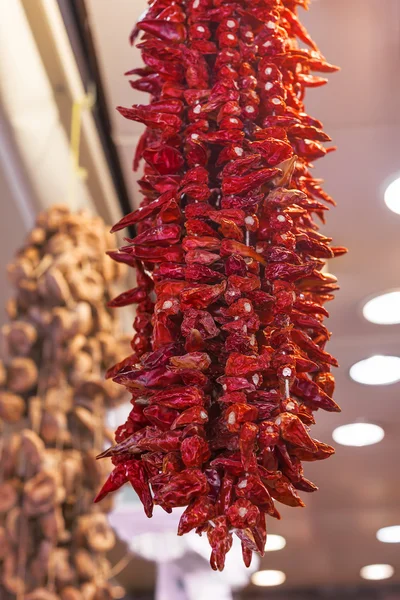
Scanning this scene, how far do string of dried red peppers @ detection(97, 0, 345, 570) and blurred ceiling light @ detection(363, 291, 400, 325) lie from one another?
1.39 meters

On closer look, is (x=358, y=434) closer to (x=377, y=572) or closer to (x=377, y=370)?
(x=377, y=370)

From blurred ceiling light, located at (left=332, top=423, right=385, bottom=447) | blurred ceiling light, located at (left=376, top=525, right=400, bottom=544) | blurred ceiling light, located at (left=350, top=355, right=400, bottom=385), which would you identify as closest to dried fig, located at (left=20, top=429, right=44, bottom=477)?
blurred ceiling light, located at (left=350, top=355, right=400, bottom=385)

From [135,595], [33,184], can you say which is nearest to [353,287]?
[33,184]

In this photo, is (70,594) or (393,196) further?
(393,196)

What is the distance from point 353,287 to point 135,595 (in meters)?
2.95

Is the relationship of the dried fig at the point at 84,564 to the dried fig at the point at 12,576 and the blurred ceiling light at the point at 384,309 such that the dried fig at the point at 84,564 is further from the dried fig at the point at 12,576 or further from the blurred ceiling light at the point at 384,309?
the blurred ceiling light at the point at 384,309

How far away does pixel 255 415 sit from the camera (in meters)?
0.56

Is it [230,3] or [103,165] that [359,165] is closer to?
[103,165]

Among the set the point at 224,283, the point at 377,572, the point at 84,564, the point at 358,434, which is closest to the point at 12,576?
the point at 84,564

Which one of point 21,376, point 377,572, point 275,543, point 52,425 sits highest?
point 21,376

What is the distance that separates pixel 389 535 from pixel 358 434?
764 mm

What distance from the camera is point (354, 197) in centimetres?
173

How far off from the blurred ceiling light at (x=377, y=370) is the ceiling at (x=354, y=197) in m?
0.03

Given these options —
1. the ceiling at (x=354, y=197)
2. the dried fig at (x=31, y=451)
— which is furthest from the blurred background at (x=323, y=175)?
the dried fig at (x=31, y=451)
